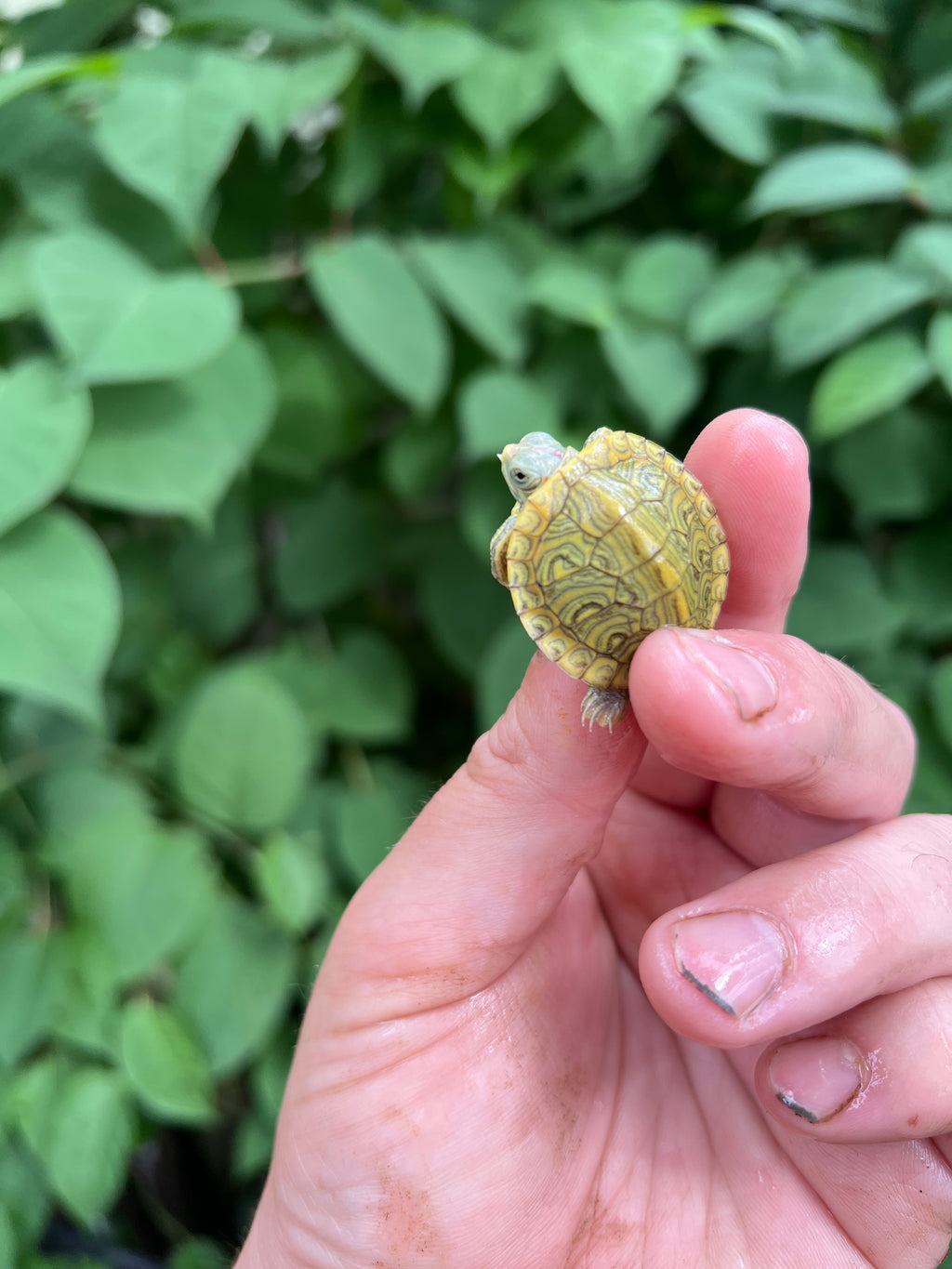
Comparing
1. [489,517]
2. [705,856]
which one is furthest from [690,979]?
[489,517]

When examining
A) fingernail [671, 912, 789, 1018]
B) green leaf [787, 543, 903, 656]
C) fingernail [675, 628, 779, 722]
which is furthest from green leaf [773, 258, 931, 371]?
fingernail [671, 912, 789, 1018]

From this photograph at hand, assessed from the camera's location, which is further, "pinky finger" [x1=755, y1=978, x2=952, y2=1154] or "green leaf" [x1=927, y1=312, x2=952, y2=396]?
"green leaf" [x1=927, y1=312, x2=952, y2=396]

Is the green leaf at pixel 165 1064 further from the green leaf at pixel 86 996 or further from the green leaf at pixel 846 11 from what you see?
the green leaf at pixel 846 11

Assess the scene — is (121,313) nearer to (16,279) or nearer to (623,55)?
(16,279)

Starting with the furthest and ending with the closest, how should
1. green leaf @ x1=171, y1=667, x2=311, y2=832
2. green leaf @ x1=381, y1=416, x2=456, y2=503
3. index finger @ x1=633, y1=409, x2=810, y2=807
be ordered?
green leaf @ x1=381, y1=416, x2=456, y2=503
green leaf @ x1=171, y1=667, x2=311, y2=832
index finger @ x1=633, y1=409, x2=810, y2=807

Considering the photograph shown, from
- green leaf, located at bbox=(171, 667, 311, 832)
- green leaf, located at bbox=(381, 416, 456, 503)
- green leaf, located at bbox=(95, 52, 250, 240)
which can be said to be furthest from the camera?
green leaf, located at bbox=(381, 416, 456, 503)

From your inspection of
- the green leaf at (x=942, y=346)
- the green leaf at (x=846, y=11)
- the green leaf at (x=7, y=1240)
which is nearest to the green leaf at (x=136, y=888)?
the green leaf at (x=7, y=1240)

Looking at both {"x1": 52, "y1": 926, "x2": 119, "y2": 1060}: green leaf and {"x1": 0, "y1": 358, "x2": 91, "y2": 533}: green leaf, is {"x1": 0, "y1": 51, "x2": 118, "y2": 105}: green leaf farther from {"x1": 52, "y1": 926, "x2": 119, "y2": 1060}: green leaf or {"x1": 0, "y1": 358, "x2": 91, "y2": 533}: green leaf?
{"x1": 52, "y1": 926, "x2": 119, "y2": 1060}: green leaf

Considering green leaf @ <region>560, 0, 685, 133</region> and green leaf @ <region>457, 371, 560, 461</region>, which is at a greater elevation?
green leaf @ <region>560, 0, 685, 133</region>
